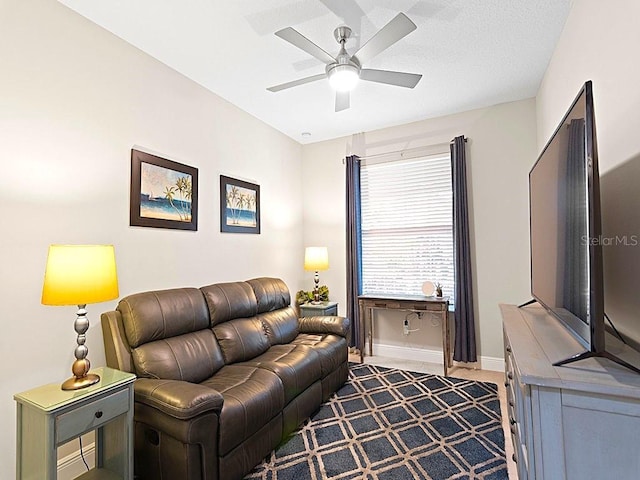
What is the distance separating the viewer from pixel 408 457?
2.15m

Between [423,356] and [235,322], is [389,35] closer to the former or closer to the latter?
[235,322]

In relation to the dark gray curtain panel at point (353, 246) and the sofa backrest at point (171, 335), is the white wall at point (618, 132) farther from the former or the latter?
the dark gray curtain panel at point (353, 246)

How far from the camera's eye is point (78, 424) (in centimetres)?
157

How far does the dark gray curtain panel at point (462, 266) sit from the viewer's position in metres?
3.62

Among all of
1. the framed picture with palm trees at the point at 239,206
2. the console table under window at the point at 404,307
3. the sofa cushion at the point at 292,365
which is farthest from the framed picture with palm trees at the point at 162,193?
the console table under window at the point at 404,307

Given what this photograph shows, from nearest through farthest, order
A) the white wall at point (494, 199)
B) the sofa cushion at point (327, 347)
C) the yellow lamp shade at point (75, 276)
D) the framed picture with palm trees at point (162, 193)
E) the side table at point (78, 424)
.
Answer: the side table at point (78, 424) → the yellow lamp shade at point (75, 276) → the framed picture with palm trees at point (162, 193) → the sofa cushion at point (327, 347) → the white wall at point (494, 199)

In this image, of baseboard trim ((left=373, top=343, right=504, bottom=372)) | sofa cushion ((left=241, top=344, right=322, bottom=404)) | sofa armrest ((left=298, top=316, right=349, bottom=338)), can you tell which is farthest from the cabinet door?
baseboard trim ((left=373, top=343, right=504, bottom=372))

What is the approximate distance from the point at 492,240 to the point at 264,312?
2595 millimetres

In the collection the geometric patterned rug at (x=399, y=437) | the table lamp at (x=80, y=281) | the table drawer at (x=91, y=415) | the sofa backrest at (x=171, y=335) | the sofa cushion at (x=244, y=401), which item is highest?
the table lamp at (x=80, y=281)

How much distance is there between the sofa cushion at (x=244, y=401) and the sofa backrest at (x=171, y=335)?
6.5 inches

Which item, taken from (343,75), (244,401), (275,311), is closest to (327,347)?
(275,311)

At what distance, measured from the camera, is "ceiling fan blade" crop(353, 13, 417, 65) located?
1.81 metres

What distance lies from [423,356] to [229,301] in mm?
2481

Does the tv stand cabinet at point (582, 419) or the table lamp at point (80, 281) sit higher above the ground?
the table lamp at point (80, 281)
